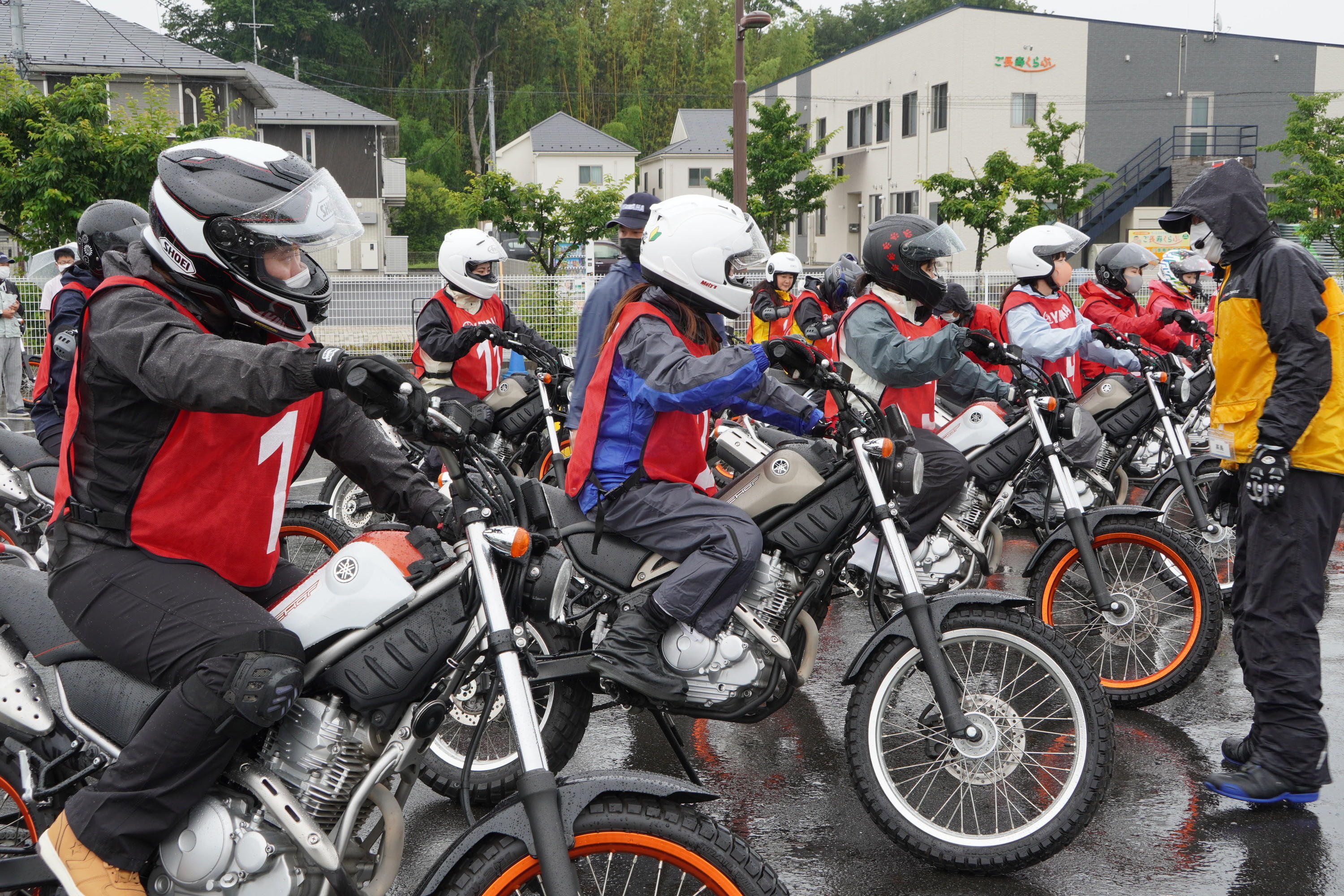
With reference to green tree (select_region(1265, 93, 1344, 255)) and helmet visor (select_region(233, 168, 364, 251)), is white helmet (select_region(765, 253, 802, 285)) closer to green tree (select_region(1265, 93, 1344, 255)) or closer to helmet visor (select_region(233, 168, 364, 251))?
helmet visor (select_region(233, 168, 364, 251))

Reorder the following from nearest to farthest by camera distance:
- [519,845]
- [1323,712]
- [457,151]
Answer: [519,845] → [1323,712] → [457,151]

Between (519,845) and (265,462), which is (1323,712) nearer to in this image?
(519,845)

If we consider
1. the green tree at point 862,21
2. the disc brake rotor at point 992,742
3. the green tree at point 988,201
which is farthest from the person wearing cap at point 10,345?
the green tree at point 862,21

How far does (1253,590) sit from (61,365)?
5.66 m

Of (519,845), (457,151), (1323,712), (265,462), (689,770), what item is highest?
(457,151)

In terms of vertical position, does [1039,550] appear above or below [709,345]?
below

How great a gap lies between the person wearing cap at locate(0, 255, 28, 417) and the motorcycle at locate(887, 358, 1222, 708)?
1229 centimetres

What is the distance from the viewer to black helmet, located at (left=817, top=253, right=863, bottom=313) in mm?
11391

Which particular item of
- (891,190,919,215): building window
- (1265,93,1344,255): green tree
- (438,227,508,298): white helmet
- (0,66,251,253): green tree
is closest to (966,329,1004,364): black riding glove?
(438,227,508,298): white helmet

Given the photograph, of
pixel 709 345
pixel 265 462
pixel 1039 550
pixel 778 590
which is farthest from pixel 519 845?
pixel 1039 550

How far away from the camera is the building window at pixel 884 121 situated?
45.9 m

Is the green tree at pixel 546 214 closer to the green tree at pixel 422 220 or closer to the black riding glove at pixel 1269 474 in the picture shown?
the black riding glove at pixel 1269 474

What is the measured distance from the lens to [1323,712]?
17.0 feet

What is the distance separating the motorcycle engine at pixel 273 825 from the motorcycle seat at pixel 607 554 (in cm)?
142
